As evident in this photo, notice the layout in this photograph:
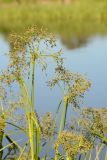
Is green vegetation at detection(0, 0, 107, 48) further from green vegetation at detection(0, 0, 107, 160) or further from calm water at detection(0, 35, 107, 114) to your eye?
green vegetation at detection(0, 0, 107, 160)

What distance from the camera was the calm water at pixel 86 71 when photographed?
6.77m

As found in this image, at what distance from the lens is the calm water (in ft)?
22.2

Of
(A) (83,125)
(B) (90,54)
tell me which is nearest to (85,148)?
(A) (83,125)

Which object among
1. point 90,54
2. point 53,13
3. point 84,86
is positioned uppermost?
point 53,13

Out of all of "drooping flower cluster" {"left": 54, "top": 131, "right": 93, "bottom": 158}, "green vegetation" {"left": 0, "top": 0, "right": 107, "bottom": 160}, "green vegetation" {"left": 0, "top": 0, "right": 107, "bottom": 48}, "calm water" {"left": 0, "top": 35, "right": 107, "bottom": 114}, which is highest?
"green vegetation" {"left": 0, "top": 0, "right": 107, "bottom": 48}

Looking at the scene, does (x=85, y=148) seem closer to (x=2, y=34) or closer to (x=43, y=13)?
(x=2, y=34)

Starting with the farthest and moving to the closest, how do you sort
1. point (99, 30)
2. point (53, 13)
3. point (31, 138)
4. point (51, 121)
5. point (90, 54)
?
point (53, 13), point (99, 30), point (90, 54), point (51, 121), point (31, 138)

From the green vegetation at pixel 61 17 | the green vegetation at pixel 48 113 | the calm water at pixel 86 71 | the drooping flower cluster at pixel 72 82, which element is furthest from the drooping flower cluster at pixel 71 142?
the green vegetation at pixel 61 17

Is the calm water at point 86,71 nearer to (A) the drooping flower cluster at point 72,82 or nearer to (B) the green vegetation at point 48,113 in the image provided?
(B) the green vegetation at point 48,113

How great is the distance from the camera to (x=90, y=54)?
37.0ft

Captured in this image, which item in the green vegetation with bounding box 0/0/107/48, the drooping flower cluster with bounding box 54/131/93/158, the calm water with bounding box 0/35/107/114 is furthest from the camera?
the green vegetation with bounding box 0/0/107/48

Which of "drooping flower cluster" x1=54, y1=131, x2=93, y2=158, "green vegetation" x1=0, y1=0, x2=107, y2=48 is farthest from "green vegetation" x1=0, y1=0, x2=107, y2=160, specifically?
"green vegetation" x1=0, y1=0, x2=107, y2=48

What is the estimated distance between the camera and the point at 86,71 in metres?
9.01

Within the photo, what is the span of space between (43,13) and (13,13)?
112 centimetres
